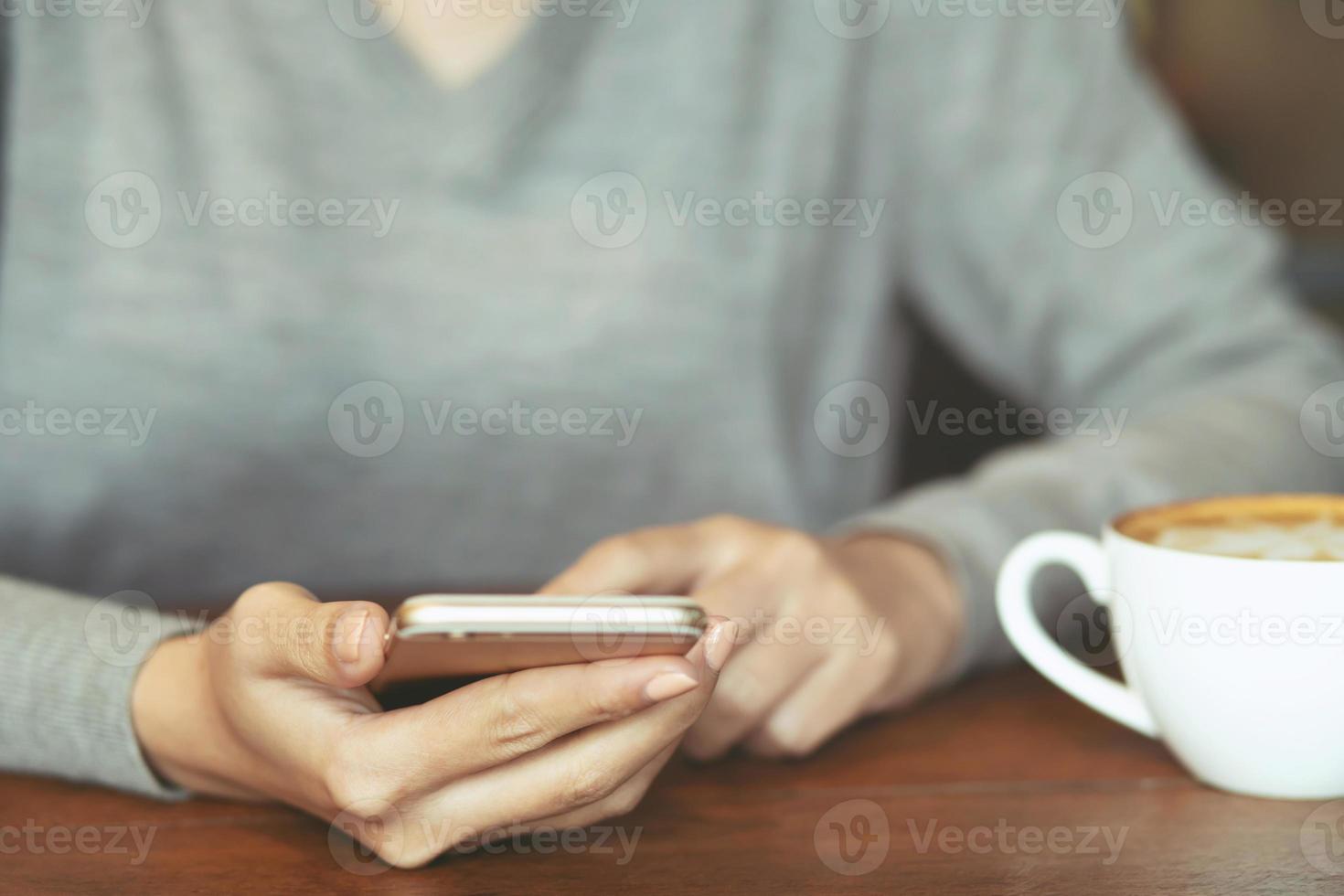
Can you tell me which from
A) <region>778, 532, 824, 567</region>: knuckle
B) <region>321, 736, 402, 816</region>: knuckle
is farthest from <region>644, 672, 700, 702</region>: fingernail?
<region>778, 532, 824, 567</region>: knuckle

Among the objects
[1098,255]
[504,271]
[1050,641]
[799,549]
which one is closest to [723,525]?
[799,549]

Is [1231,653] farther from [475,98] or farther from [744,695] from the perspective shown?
[475,98]

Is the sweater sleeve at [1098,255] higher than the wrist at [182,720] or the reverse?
higher

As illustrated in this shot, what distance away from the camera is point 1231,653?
0.46 meters

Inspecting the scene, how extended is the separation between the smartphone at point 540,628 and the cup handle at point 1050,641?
230mm

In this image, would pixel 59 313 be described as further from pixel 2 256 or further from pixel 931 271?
pixel 931 271

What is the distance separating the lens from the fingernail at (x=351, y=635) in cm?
38

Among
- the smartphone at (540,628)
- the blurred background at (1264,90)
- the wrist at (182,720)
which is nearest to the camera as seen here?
the smartphone at (540,628)

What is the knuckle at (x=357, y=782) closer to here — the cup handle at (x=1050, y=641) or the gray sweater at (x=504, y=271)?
the cup handle at (x=1050, y=641)

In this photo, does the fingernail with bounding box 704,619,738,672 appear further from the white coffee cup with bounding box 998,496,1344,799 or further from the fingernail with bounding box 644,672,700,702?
the white coffee cup with bounding box 998,496,1344,799

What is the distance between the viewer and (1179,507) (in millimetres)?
536

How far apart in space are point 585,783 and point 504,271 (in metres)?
0.63

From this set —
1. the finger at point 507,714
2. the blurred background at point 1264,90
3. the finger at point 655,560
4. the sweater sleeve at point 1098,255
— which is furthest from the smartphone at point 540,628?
the blurred background at point 1264,90

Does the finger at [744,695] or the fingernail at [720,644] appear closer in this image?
the fingernail at [720,644]
